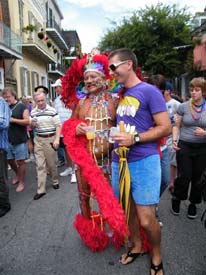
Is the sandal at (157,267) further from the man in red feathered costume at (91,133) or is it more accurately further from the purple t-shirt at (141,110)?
the purple t-shirt at (141,110)

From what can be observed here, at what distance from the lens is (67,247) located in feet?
10.7

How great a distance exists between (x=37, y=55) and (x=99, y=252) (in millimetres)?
23730

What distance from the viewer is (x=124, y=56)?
100 inches

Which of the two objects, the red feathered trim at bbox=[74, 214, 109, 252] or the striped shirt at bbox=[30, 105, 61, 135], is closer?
the red feathered trim at bbox=[74, 214, 109, 252]

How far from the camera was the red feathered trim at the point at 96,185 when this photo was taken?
102 inches

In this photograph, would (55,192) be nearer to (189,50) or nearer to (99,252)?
(99,252)

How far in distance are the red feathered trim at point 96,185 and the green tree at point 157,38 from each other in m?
17.9

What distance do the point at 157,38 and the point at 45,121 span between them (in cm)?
1729

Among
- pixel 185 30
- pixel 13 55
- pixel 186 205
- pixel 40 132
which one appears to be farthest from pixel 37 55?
pixel 186 205

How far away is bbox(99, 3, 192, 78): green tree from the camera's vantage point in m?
20.3

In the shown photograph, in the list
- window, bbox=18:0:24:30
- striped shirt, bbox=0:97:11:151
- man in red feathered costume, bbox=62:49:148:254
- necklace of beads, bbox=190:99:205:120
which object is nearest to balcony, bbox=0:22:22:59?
window, bbox=18:0:24:30

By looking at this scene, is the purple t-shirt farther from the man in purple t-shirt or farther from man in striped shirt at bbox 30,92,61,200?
man in striped shirt at bbox 30,92,61,200

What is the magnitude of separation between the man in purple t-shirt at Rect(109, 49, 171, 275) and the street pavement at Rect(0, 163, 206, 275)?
494 mm

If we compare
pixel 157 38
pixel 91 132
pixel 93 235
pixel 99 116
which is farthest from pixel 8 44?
pixel 93 235
